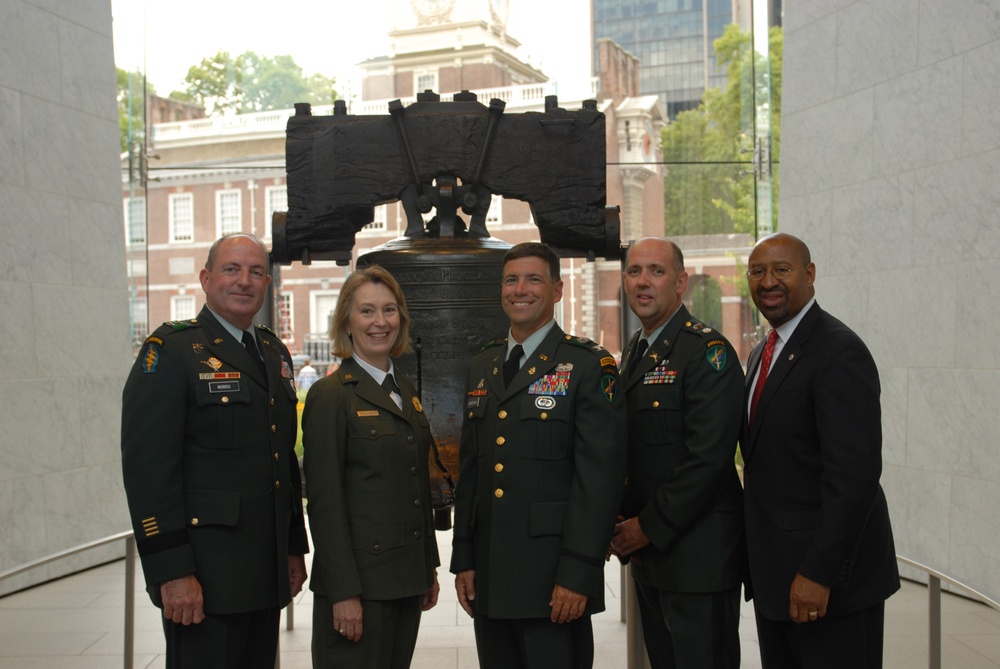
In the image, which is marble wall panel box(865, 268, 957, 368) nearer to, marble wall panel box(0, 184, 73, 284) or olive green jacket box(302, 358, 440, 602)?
olive green jacket box(302, 358, 440, 602)

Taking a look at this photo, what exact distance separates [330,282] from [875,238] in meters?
13.9

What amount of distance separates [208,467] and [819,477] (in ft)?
5.45

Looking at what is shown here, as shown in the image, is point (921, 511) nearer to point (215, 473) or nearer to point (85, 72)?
point (215, 473)

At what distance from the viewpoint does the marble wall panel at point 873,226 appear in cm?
571

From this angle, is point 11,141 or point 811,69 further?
point 811,69

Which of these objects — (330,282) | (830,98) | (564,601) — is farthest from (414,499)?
(330,282)

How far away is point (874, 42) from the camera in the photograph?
5926 millimetres

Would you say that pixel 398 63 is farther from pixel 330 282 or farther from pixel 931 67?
pixel 931 67

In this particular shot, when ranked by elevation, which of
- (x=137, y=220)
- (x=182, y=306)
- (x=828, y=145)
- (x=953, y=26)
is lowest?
(x=182, y=306)

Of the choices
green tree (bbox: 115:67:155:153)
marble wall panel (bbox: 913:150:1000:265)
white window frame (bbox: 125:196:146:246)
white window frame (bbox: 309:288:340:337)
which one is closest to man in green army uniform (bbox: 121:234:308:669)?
marble wall panel (bbox: 913:150:1000:265)

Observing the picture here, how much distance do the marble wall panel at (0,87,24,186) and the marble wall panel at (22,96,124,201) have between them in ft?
0.16

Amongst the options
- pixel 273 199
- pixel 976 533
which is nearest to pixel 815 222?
pixel 976 533

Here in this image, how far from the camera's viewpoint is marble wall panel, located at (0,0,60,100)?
5715 millimetres

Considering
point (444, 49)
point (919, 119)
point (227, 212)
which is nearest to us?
point (919, 119)
